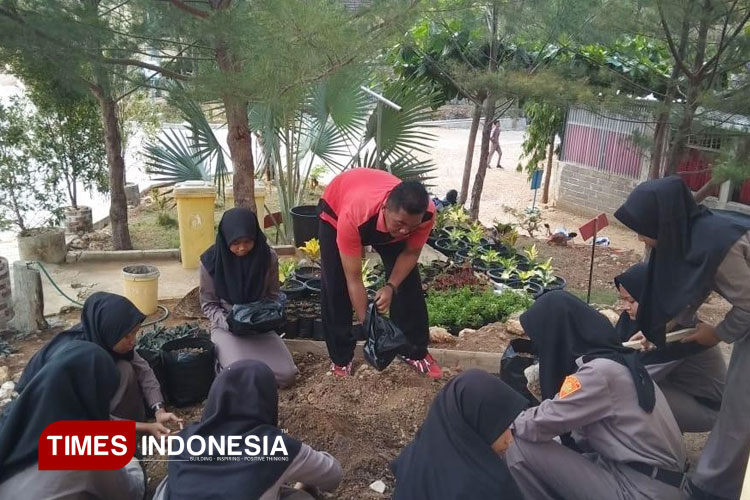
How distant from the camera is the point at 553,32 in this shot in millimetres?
7168

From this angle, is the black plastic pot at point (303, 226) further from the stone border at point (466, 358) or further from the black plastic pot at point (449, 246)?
the stone border at point (466, 358)

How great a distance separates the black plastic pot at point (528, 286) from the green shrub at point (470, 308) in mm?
365

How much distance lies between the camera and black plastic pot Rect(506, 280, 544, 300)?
5.41 meters

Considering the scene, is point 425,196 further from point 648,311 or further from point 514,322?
point 514,322

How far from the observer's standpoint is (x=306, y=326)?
452 cm

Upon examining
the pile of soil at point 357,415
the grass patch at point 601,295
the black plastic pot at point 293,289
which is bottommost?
the grass patch at point 601,295

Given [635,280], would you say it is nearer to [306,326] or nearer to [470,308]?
[470,308]

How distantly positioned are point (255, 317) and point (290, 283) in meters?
1.45

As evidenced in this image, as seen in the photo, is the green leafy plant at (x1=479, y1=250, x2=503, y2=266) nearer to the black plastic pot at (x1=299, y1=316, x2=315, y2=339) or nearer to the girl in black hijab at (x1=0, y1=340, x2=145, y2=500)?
the black plastic pot at (x1=299, y1=316, x2=315, y2=339)

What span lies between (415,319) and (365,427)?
756 mm

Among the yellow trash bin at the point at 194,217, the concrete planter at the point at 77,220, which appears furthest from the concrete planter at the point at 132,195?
the yellow trash bin at the point at 194,217

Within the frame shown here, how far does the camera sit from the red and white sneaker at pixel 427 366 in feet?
12.5

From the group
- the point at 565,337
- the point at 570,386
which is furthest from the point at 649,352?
the point at 570,386

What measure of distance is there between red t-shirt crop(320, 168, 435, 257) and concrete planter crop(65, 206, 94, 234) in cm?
554
